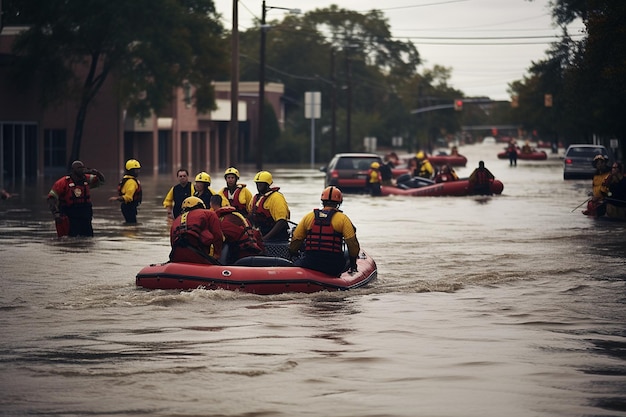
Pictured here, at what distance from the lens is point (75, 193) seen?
26.3 metres

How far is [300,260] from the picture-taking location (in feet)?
61.5

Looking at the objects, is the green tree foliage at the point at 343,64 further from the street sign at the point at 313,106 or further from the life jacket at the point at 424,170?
the life jacket at the point at 424,170

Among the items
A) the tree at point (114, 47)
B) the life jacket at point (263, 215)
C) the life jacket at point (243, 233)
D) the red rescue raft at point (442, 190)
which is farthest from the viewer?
the tree at point (114, 47)

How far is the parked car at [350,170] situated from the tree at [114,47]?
57.4ft

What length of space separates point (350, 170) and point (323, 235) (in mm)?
30677

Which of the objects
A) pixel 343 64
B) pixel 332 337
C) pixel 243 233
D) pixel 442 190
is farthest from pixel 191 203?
pixel 343 64

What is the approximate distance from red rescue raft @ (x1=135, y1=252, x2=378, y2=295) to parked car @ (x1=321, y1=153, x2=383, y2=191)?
30.0 m

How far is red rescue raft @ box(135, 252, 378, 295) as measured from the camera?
17984 mm

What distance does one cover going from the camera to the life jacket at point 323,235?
18344 millimetres

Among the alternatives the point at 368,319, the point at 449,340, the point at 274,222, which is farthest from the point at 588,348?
the point at 274,222

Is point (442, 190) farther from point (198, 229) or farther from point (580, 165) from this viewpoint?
point (198, 229)

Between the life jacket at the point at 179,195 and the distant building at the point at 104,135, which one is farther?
the distant building at the point at 104,135

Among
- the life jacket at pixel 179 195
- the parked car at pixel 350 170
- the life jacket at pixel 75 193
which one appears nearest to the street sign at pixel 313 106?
the parked car at pixel 350 170

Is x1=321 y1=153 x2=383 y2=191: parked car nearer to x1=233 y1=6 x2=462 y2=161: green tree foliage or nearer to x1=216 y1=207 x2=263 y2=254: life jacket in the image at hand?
x1=216 y1=207 x2=263 y2=254: life jacket
